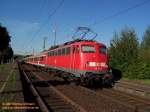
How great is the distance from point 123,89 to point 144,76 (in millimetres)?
9152

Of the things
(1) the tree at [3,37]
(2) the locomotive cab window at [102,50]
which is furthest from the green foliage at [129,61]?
(1) the tree at [3,37]

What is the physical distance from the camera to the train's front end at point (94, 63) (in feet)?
64.6

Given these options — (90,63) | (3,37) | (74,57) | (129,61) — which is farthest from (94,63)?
(3,37)

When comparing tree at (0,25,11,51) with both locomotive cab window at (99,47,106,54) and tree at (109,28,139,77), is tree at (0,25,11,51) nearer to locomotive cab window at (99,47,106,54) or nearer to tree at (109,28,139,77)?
tree at (109,28,139,77)

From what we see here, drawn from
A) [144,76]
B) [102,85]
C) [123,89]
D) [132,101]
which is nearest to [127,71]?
[144,76]

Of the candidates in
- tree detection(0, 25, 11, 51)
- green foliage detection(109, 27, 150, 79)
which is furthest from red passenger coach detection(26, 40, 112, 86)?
tree detection(0, 25, 11, 51)

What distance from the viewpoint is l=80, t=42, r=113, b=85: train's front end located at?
19.7 meters

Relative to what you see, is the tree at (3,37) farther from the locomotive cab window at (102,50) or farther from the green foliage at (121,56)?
the locomotive cab window at (102,50)

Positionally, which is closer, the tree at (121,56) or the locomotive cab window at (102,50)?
the locomotive cab window at (102,50)

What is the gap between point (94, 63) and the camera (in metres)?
20.0

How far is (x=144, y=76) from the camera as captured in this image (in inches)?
1111

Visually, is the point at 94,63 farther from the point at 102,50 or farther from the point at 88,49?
the point at 102,50

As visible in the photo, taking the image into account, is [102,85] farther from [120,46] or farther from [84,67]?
[120,46]

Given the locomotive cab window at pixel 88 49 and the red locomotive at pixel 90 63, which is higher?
the locomotive cab window at pixel 88 49
